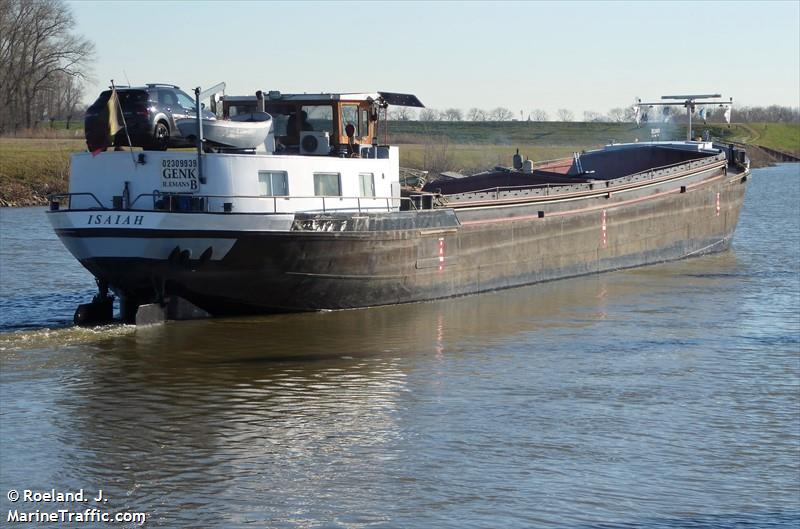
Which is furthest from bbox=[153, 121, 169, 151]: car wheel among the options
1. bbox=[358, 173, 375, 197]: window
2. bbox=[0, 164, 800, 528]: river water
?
bbox=[358, 173, 375, 197]: window

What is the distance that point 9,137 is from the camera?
2773 inches

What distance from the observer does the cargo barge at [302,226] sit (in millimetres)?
20438

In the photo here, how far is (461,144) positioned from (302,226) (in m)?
69.6

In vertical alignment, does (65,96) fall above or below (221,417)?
above

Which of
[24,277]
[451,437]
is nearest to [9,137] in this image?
[24,277]

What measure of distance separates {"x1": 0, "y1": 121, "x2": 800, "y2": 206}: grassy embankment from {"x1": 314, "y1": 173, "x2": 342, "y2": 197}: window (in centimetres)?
2360

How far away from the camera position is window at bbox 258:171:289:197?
21.5m

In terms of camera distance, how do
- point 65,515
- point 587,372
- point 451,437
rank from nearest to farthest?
point 65,515, point 451,437, point 587,372

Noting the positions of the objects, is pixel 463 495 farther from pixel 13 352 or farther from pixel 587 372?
pixel 13 352

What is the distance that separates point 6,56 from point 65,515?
2728 inches

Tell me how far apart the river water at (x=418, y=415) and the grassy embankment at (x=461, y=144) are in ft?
81.7

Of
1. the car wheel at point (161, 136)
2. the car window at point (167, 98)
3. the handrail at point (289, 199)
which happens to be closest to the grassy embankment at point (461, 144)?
the handrail at point (289, 199)

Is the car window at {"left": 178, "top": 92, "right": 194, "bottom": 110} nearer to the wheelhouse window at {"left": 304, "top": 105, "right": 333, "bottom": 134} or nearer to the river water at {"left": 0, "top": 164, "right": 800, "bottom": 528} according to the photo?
the wheelhouse window at {"left": 304, "top": 105, "right": 333, "bottom": 134}

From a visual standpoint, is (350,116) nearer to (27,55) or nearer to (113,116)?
(113,116)
